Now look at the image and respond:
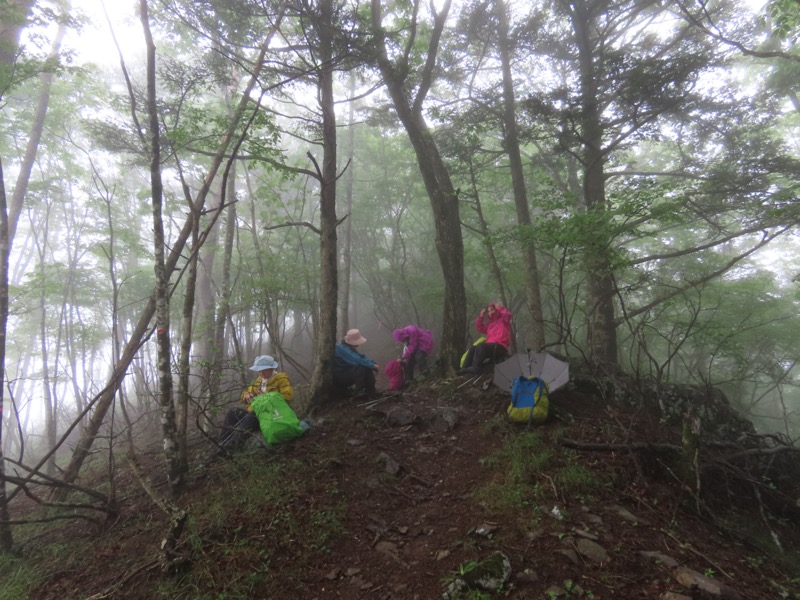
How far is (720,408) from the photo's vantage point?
5.42m

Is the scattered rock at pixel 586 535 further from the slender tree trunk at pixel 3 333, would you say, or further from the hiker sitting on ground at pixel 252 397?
the slender tree trunk at pixel 3 333

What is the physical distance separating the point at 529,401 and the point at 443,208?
4.33 meters

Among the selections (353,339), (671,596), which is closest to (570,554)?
(671,596)

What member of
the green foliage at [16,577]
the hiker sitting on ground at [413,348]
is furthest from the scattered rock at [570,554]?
the hiker sitting on ground at [413,348]

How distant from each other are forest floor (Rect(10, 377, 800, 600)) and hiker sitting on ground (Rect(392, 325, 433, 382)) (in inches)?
122

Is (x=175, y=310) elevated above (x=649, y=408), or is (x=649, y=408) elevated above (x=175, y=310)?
(x=175, y=310)

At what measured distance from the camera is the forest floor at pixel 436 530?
2754 millimetres

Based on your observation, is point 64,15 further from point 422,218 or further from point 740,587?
point 422,218

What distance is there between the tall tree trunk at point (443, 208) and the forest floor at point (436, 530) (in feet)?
8.63

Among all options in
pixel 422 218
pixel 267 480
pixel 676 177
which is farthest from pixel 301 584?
pixel 422 218

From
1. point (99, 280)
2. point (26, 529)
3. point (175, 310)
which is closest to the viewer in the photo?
point (26, 529)

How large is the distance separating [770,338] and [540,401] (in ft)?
43.8

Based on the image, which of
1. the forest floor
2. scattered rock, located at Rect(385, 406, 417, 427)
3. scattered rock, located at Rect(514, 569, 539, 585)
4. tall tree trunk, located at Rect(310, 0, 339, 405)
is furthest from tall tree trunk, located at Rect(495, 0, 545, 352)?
scattered rock, located at Rect(514, 569, 539, 585)

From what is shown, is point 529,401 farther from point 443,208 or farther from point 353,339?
point 443,208
